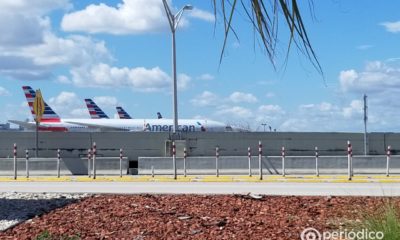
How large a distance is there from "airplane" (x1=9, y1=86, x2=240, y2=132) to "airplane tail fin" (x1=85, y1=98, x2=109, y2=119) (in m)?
10.5

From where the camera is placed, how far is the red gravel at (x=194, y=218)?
666 centimetres

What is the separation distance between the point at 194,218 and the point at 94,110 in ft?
246

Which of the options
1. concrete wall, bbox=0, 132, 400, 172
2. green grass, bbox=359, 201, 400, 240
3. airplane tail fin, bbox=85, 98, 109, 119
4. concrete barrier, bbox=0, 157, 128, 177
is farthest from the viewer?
airplane tail fin, bbox=85, 98, 109, 119

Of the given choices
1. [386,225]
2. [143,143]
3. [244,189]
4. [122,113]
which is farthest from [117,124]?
[386,225]

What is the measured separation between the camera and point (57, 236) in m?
6.63

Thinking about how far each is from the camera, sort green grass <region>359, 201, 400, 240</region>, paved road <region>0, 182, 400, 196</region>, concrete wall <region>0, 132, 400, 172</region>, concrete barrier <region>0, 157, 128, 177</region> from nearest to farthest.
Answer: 1. green grass <region>359, 201, 400, 240</region>
2. paved road <region>0, 182, 400, 196</region>
3. concrete barrier <region>0, 157, 128, 177</region>
4. concrete wall <region>0, 132, 400, 172</region>

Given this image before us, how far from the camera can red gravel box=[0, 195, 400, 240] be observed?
6.66 meters

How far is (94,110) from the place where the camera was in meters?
81.4

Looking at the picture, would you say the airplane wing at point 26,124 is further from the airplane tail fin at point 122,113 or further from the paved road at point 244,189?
the paved road at point 244,189

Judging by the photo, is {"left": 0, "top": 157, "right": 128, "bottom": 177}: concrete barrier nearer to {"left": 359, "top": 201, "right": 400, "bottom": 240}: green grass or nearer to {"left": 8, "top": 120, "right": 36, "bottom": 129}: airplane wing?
{"left": 359, "top": 201, "right": 400, "bottom": 240}: green grass

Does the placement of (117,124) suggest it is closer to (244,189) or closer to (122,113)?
(122,113)

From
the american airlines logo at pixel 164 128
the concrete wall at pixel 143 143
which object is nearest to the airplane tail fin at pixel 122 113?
the american airlines logo at pixel 164 128

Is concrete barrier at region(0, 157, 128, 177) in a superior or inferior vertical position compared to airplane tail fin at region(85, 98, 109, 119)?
inferior

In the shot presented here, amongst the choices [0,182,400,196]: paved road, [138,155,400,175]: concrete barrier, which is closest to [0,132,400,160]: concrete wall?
[138,155,400,175]: concrete barrier
